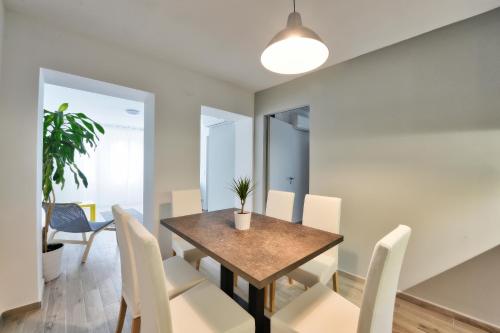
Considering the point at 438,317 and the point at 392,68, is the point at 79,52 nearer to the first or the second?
the point at 392,68

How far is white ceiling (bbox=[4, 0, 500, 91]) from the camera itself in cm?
155

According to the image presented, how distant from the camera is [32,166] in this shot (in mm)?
1694

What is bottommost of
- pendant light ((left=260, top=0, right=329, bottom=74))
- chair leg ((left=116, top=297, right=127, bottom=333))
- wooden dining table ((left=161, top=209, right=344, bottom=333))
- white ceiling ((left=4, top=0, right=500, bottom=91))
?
chair leg ((left=116, top=297, right=127, bottom=333))

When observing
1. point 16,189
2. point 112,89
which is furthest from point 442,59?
point 16,189

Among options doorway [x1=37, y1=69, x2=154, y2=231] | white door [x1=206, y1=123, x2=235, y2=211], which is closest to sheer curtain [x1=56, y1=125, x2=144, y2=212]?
doorway [x1=37, y1=69, x2=154, y2=231]

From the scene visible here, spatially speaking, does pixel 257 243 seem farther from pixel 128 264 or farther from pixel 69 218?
pixel 69 218

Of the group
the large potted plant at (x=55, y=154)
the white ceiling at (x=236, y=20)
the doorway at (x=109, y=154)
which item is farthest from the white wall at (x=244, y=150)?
the large potted plant at (x=55, y=154)

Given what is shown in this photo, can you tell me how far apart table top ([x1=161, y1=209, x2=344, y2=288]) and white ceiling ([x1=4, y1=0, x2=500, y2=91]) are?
1.68m

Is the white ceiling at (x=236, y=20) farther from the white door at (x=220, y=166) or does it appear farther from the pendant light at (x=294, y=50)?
the white door at (x=220, y=166)

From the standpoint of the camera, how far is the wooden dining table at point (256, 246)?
1.01m

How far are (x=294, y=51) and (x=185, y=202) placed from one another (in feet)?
5.78

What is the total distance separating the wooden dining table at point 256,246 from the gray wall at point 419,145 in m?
1.07

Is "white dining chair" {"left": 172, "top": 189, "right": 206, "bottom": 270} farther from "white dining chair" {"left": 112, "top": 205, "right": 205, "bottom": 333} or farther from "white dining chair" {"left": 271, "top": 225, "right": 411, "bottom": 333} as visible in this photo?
"white dining chair" {"left": 271, "top": 225, "right": 411, "bottom": 333}

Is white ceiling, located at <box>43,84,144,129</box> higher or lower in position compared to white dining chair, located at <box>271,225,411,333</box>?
higher
